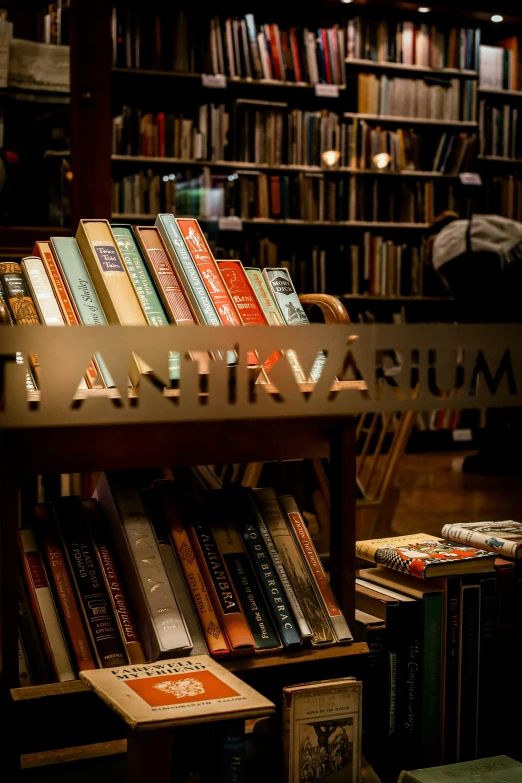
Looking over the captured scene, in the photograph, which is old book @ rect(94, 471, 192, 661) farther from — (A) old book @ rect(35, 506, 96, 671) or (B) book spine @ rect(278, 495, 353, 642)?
(B) book spine @ rect(278, 495, 353, 642)

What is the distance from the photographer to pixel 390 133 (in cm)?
577

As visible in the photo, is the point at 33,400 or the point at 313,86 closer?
the point at 33,400

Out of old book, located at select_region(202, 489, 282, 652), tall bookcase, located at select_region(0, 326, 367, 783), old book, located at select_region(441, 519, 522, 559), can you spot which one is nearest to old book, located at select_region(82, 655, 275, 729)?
tall bookcase, located at select_region(0, 326, 367, 783)

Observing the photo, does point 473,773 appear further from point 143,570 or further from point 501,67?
point 501,67

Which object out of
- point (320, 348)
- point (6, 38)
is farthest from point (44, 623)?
point (6, 38)

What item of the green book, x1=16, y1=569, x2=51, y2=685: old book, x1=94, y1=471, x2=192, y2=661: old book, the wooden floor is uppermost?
x1=94, y1=471, x2=192, y2=661: old book

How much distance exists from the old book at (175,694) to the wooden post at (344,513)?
0.34 m

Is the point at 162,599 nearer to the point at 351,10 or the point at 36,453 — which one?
the point at 36,453

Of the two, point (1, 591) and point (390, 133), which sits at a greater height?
point (390, 133)

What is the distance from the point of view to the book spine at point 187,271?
1.47 meters

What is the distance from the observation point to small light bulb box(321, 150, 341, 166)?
559 centimetres

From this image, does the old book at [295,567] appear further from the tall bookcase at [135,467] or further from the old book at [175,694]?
the old book at [175,694]

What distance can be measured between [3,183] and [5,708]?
2.22 m

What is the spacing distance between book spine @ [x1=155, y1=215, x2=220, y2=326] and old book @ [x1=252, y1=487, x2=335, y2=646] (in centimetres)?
35
